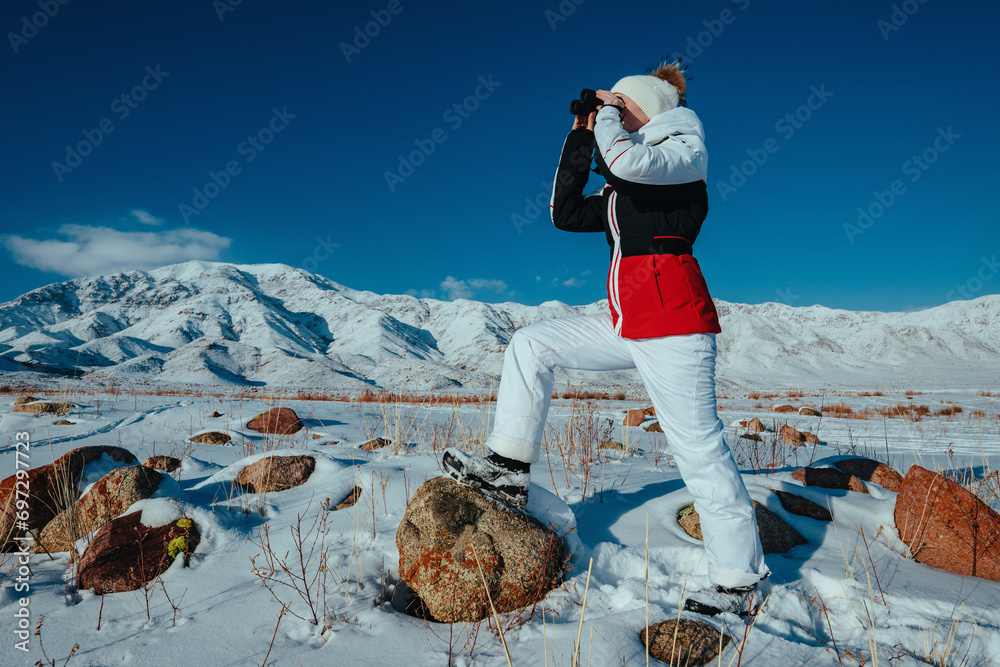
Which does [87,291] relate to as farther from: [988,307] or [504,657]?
[988,307]

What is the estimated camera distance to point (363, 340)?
6212 centimetres

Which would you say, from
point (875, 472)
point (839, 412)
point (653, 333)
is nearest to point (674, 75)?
point (653, 333)

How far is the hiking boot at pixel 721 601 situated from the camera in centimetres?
162

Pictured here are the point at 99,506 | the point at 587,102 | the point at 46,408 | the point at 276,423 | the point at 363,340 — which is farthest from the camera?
the point at 363,340

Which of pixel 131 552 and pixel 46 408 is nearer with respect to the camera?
pixel 131 552

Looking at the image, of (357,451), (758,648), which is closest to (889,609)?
(758,648)

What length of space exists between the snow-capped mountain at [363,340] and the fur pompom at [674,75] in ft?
86.7

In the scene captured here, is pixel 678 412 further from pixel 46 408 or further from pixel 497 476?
pixel 46 408

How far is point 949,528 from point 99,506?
430 centimetres

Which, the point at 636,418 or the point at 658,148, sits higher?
the point at 658,148

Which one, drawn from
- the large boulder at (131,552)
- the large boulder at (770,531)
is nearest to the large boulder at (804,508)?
the large boulder at (770,531)

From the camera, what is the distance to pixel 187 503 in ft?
7.54

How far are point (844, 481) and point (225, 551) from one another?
12.6 feet

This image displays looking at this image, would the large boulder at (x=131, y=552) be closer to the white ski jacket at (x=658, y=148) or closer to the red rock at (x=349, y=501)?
the red rock at (x=349, y=501)
